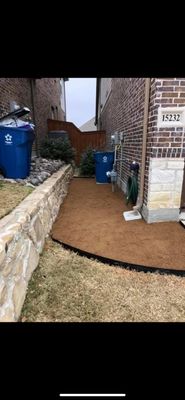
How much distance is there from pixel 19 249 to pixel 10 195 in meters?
1.14

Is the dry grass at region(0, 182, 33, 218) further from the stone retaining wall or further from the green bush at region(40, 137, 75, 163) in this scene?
the green bush at region(40, 137, 75, 163)

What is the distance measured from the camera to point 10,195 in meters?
2.75

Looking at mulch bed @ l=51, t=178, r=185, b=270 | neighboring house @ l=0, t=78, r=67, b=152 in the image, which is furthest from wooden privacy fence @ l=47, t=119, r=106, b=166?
mulch bed @ l=51, t=178, r=185, b=270

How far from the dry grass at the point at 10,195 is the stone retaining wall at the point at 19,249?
73 millimetres

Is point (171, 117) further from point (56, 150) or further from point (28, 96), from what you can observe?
point (28, 96)

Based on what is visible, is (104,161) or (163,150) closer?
(163,150)

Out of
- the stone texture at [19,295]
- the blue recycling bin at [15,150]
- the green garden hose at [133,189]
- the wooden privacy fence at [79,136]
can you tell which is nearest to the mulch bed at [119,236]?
the green garden hose at [133,189]

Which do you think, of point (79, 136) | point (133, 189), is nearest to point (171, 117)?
point (133, 189)

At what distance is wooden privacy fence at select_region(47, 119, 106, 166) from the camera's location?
10.0 m

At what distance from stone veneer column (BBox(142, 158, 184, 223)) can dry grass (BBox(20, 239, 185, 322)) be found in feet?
3.40

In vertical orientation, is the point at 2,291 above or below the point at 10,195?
below
